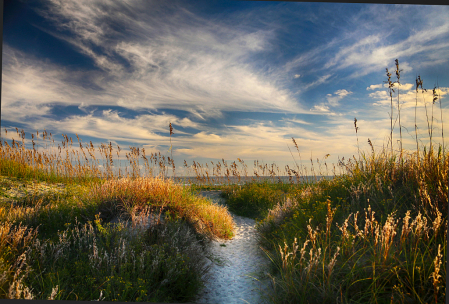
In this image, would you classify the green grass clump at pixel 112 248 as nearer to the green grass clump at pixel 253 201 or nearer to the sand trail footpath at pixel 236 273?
the sand trail footpath at pixel 236 273

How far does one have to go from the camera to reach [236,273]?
4047 millimetres

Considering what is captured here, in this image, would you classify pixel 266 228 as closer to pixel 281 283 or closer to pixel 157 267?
pixel 281 283

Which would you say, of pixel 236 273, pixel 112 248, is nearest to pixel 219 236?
pixel 236 273

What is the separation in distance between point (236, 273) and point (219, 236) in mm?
1918

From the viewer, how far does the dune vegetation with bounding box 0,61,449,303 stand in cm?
270

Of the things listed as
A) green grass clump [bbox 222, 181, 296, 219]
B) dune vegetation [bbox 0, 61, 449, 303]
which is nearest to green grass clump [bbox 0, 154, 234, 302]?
dune vegetation [bbox 0, 61, 449, 303]

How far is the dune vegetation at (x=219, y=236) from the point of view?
2.70m

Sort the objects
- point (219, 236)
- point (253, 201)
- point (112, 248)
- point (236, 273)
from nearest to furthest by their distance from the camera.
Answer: point (112, 248), point (236, 273), point (219, 236), point (253, 201)

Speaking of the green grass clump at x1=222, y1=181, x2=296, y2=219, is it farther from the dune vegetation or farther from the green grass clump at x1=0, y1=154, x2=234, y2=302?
the green grass clump at x1=0, y1=154, x2=234, y2=302

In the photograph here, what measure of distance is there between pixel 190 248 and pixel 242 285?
3.52ft

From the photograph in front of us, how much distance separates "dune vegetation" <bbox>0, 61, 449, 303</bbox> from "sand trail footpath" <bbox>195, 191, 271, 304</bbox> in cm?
19

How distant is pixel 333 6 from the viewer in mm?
3807

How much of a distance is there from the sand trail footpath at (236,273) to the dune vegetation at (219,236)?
187 mm

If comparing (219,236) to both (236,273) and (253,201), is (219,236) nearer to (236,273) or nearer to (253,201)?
(236,273)
